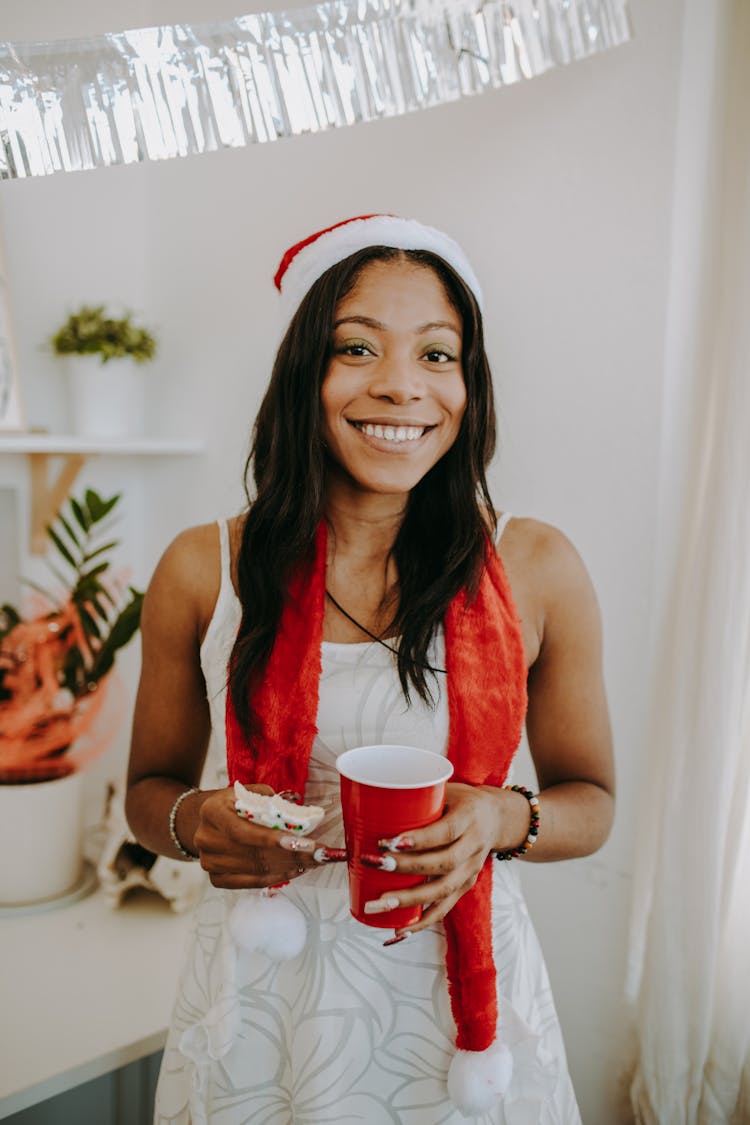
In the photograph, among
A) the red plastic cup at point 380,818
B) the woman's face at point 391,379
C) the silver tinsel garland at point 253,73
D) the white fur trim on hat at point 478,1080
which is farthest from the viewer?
the woman's face at point 391,379

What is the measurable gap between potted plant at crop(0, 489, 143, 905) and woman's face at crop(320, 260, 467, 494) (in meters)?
0.70

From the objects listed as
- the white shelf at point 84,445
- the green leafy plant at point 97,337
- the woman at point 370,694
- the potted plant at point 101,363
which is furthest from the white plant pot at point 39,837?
the green leafy plant at point 97,337

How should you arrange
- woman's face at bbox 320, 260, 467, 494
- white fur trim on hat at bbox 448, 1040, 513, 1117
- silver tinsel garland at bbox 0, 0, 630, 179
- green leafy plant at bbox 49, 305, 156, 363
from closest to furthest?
1. silver tinsel garland at bbox 0, 0, 630, 179
2. white fur trim on hat at bbox 448, 1040, 513, 1117
3. woman's face at bbox 320, 260, 467, 494
4. green leafy plant at bbox 49, 305, 156, 363

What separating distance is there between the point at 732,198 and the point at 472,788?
31.9 inches

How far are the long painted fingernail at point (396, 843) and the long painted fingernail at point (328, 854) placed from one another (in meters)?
0.05

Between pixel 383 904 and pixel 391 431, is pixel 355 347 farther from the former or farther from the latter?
pixel 383 904

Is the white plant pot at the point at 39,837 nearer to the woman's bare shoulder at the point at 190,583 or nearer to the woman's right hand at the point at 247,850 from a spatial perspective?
the woman's bare shoulder at the point at 190,583

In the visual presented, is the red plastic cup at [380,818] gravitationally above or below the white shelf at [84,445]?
below

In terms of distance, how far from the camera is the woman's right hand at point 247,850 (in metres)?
0.72

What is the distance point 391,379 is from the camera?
3.06 feet

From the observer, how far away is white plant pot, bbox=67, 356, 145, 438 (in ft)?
5.61

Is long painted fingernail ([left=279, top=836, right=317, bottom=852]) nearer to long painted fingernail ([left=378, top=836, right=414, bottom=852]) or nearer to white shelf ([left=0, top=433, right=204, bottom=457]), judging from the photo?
long painted fingernail ([left=378, top=836, right=414, bottom=852])

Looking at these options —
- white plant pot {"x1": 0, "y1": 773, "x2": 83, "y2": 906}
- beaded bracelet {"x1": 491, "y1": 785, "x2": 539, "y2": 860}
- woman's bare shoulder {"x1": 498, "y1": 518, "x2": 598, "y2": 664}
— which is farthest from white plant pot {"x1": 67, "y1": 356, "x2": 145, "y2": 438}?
beaded bracelet {"x1": 491, "y1": 785, "x2": 539, "y2": 860}

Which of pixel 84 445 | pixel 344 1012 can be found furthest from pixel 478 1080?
pixel 84 445
